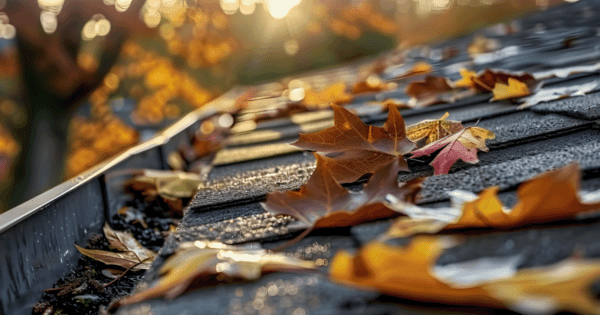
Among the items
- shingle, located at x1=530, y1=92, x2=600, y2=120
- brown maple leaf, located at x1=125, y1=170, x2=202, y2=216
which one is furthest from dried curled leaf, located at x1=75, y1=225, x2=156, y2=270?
shingle, located at x1=530, y1=92, x2=600, y2=120

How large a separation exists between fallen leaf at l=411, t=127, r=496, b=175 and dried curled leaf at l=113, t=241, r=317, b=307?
39cm

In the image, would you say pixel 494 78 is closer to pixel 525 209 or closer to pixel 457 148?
pixel 457 148

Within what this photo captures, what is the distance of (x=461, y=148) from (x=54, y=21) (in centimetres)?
598

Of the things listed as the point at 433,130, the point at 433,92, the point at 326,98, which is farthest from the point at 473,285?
the point at 326,98

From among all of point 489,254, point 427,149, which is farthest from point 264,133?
point 489,254

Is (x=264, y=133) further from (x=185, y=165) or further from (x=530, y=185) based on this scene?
(x=530, y=185)

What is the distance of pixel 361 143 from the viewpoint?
81 centimetres

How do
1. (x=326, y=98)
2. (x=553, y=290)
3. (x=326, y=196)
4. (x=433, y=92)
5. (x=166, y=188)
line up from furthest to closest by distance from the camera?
(x=326, y=98), (x=433, y=92), (x=166, y=188), (x=326, y=196), (x=553, y=290)

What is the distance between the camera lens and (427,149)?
814 millimetres

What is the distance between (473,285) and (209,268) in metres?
0.28

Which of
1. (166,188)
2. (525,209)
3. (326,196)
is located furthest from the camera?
(166,188)

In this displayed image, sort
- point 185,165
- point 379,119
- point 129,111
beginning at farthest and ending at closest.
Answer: point 129,111
point 185,165
point 379,119

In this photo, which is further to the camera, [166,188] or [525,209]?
[166,188]

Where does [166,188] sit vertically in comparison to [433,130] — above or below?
below
